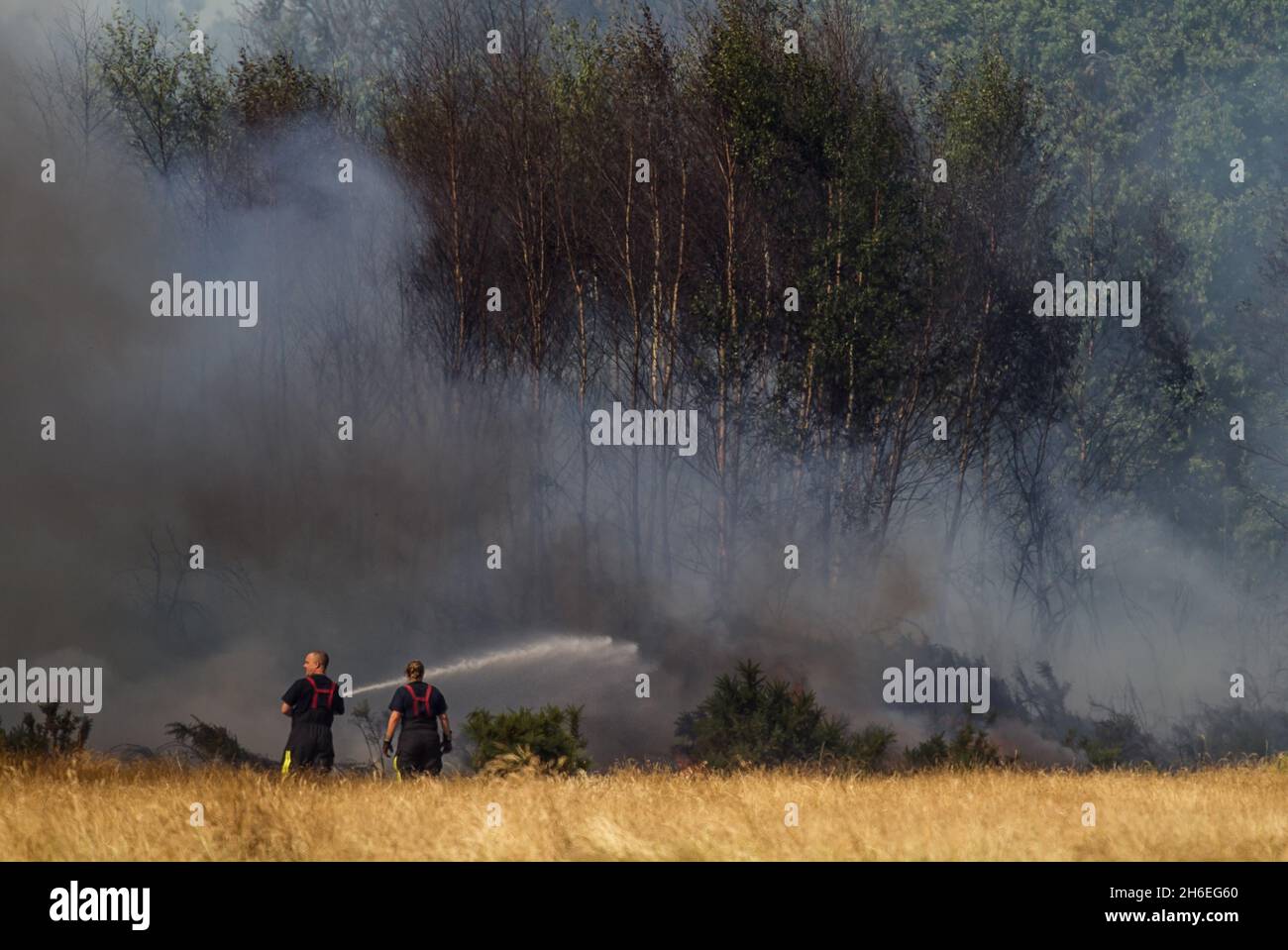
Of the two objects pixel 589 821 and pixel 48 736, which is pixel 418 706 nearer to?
pixel 589 821

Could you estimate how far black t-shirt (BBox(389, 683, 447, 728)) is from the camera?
18.6 m

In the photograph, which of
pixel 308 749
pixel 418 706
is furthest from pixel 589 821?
pixel 308 749

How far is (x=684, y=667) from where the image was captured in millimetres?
29828

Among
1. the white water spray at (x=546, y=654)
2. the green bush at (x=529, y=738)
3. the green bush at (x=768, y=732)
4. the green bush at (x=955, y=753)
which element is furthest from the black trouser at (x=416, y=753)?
the white water spray at (x=546, y=654)

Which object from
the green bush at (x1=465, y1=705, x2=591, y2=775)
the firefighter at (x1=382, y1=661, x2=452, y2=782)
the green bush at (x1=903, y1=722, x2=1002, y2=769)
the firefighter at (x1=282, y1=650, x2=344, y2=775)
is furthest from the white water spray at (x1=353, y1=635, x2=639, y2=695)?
the firefighter at (x1=282, y1=650, x2=344, y2=775)

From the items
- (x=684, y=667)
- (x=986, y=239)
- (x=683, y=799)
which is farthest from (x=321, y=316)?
(x=683, y=799)

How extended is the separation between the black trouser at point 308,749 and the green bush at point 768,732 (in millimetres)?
7251

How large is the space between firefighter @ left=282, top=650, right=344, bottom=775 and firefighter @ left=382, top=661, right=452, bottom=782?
615 mm

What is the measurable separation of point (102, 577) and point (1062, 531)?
19815mm

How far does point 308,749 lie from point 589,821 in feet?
13.2

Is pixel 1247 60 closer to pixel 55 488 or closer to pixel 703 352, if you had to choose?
pixel 703 352

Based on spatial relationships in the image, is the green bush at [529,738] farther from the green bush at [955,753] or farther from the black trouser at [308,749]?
the green bush at [955,753]

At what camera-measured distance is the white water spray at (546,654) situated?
3025 centimetres

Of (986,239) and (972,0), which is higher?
(972,0)
